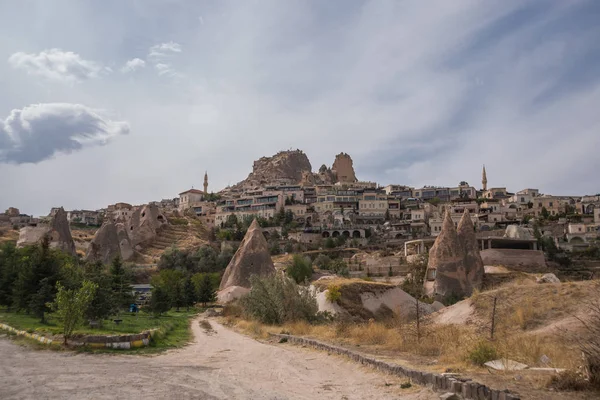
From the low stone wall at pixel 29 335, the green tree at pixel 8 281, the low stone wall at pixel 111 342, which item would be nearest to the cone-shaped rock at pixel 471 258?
the low stone wall at pixel 111 342

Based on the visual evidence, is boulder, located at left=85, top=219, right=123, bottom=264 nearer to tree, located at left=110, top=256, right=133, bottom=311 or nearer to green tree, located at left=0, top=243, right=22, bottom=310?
tree, located at left=110, top=256, right=133, bottom=311

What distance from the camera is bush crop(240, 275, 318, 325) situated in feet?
70.6

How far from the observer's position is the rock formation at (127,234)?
55438 millimetres

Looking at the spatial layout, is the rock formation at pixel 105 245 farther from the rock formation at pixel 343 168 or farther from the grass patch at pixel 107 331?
the rock formation at pixel 343 168

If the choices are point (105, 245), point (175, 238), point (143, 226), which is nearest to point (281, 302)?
point (105, 245)

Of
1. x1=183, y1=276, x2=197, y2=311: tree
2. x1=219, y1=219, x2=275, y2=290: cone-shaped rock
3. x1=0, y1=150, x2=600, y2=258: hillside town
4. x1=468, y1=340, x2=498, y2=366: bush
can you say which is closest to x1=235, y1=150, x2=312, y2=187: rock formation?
x1=0, y1=150, x2=600, y2=258: hillside town

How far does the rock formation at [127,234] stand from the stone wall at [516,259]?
3556cm

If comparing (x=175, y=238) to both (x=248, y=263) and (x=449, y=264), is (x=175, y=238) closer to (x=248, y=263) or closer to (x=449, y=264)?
(x=248, y=263)

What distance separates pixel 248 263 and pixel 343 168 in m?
83.9

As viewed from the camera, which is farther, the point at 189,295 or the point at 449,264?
the point at 189,295

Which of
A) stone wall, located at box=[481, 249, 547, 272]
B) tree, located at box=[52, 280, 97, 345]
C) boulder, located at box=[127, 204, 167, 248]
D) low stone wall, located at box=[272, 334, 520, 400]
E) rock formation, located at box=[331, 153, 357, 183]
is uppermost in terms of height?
rock formation, located at box=[331, 153, 357, 183]

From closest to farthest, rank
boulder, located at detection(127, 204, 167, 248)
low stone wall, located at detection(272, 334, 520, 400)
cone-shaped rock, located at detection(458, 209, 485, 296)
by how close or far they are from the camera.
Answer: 1. low stone wall, located at detection(272, 334, 520, 400)
2. cone-shaped rock, located at detection(458, 209, 485, 296)
3. boulder, located at detection(127, 204, 167, 248)

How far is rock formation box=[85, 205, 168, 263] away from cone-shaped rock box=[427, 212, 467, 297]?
3328cm

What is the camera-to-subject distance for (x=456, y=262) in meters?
34.4
